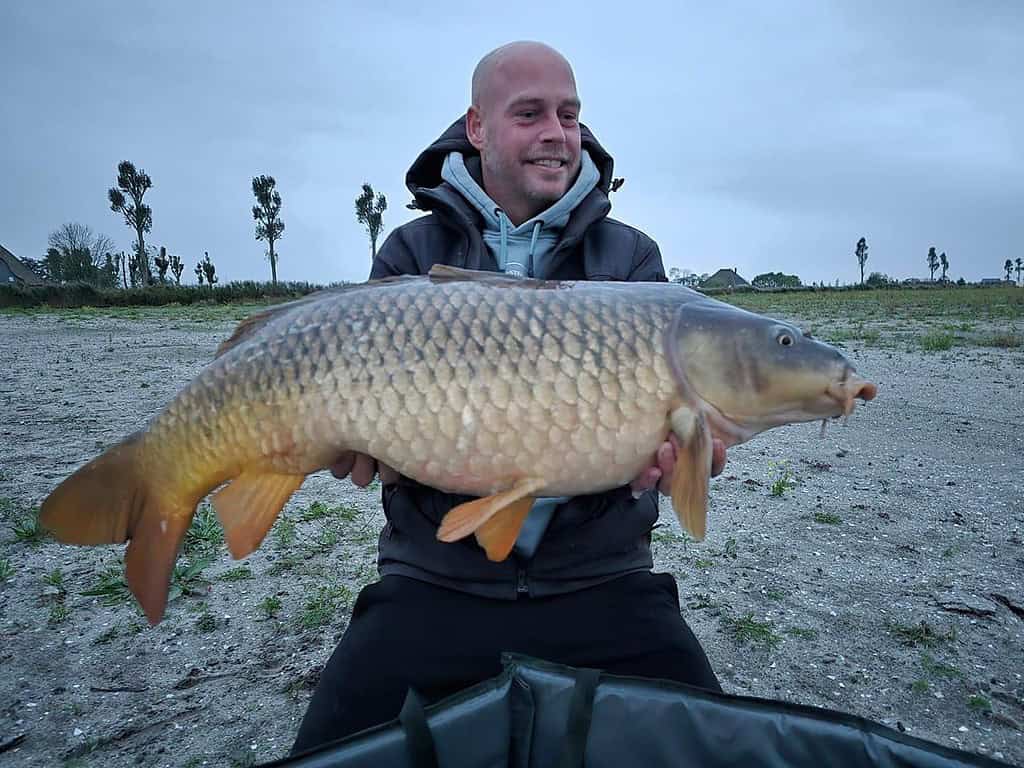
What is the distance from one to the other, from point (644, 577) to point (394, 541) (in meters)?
0.55

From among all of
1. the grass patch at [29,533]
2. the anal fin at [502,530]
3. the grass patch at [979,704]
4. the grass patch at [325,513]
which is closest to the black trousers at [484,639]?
the anal fin at [502,530]

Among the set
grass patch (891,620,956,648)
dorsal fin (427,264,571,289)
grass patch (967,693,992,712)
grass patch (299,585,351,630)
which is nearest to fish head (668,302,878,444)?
dorsal fin (427,264,571,289)

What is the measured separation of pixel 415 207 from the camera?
71.5 inches

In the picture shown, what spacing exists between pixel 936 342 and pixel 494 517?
7.98 metres

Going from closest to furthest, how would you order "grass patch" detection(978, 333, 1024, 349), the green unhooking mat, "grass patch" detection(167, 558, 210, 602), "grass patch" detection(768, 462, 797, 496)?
the green unhooking mat → "grass patch" detection(167, 558, 210, 602) → "grass patch" detection(768, 462, 797, 496) → "grass patch" detection(978, 333, 1024, 349)

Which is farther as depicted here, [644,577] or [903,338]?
[903,338]

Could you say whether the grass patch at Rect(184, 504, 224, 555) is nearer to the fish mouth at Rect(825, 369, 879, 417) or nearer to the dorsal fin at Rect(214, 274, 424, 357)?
the dorsal fin at Rect(214, 274, 424, 357)

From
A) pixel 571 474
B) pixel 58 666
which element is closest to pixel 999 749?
pixel 571 474

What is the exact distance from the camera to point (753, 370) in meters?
1.27

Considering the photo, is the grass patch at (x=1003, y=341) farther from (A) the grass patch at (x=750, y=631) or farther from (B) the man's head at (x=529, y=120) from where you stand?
(B) the man's head at (x=529, y=120)

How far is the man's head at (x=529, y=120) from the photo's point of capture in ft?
5.36

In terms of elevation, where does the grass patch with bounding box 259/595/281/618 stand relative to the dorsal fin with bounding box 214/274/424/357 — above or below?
below

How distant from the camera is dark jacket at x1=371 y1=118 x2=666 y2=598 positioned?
146 cm

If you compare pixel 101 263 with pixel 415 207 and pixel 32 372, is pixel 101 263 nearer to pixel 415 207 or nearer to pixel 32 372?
pixel 32 372
